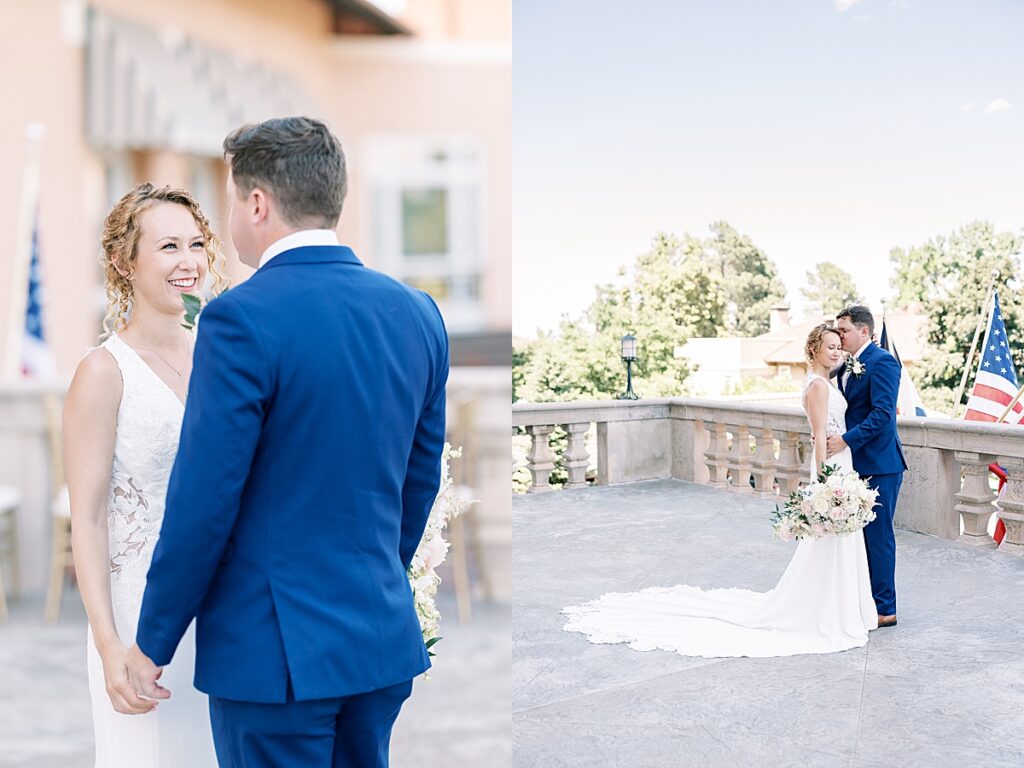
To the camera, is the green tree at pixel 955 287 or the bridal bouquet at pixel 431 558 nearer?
the bridal bouquet at pixel 431 558

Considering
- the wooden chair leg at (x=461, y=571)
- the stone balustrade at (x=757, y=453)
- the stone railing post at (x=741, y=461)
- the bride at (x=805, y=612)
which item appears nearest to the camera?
the wooden chair leg at (x=461, y=571)

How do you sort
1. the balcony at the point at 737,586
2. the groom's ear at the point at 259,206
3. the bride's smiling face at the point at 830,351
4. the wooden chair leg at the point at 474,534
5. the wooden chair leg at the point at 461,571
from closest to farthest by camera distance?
1. the groom's ear at the point at 259,206
2. the balcony at the point at 737,586
3. the wooden chair leg at the point at 474,534
4. the wooden chair leg at the point at 461,571
5. the bride's smiling face at the point at 830,351

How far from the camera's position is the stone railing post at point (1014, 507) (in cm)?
718

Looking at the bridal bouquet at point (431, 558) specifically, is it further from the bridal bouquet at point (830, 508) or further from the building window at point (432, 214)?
the bridal bouquet at point (830, 508)

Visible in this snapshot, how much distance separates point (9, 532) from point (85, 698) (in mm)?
2141

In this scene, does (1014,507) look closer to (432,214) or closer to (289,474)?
(432,214)

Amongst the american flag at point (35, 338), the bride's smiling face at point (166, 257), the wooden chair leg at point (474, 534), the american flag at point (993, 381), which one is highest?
the bride's smiling face at point (166, 257)

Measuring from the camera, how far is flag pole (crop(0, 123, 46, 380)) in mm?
6625

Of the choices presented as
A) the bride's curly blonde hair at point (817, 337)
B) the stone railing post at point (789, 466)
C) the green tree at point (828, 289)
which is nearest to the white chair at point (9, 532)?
the bride's curly blonde hair at point (817, 337)

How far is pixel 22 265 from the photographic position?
23.2ft

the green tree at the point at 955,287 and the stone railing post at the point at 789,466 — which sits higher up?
the green tree at the point at 955,287

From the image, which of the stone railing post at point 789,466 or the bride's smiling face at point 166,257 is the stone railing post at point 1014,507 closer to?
the stone railing post at point 789,466

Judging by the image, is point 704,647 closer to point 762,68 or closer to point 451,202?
point 451,202

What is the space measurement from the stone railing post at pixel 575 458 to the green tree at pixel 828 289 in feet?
77.0
